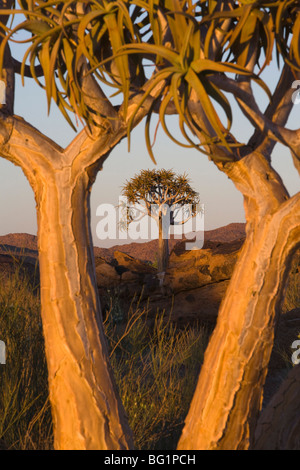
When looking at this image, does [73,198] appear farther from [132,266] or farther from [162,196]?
[162,196]

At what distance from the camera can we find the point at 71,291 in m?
3.71

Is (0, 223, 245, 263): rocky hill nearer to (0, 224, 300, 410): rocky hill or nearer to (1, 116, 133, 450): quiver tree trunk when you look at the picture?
(0, 224, 300, 410): rocky hill

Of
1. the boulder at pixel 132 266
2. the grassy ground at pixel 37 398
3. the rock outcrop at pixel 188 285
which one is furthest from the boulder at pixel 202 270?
the grassy ground at pixel 37 398

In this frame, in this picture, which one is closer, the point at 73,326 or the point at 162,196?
the point at 73,326

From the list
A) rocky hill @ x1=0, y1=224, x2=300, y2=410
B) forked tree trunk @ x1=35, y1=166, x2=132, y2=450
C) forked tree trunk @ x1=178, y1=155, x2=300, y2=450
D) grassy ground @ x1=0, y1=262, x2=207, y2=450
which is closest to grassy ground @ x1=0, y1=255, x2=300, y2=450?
grassy ground @ x1=0, y1=262, x2=207, y2=450

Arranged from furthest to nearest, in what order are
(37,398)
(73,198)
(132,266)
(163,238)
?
1. (163,238)
2. (132,266)
3. (37,398)
4. (73,198)

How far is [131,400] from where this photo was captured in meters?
A: 5.41

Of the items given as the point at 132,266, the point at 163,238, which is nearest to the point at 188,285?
the point at 132,266

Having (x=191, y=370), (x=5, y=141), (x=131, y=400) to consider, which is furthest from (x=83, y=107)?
(x=191, y=370)

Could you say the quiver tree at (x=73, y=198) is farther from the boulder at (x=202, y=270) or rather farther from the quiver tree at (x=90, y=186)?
the boulder at (x=202, y=270)

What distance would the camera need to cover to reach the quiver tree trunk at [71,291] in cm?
364

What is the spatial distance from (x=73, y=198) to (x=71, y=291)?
0.68 metres

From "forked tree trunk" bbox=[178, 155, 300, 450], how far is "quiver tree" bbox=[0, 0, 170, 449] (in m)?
0.67

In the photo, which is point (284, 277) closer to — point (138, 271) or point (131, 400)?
point (131, 400)
